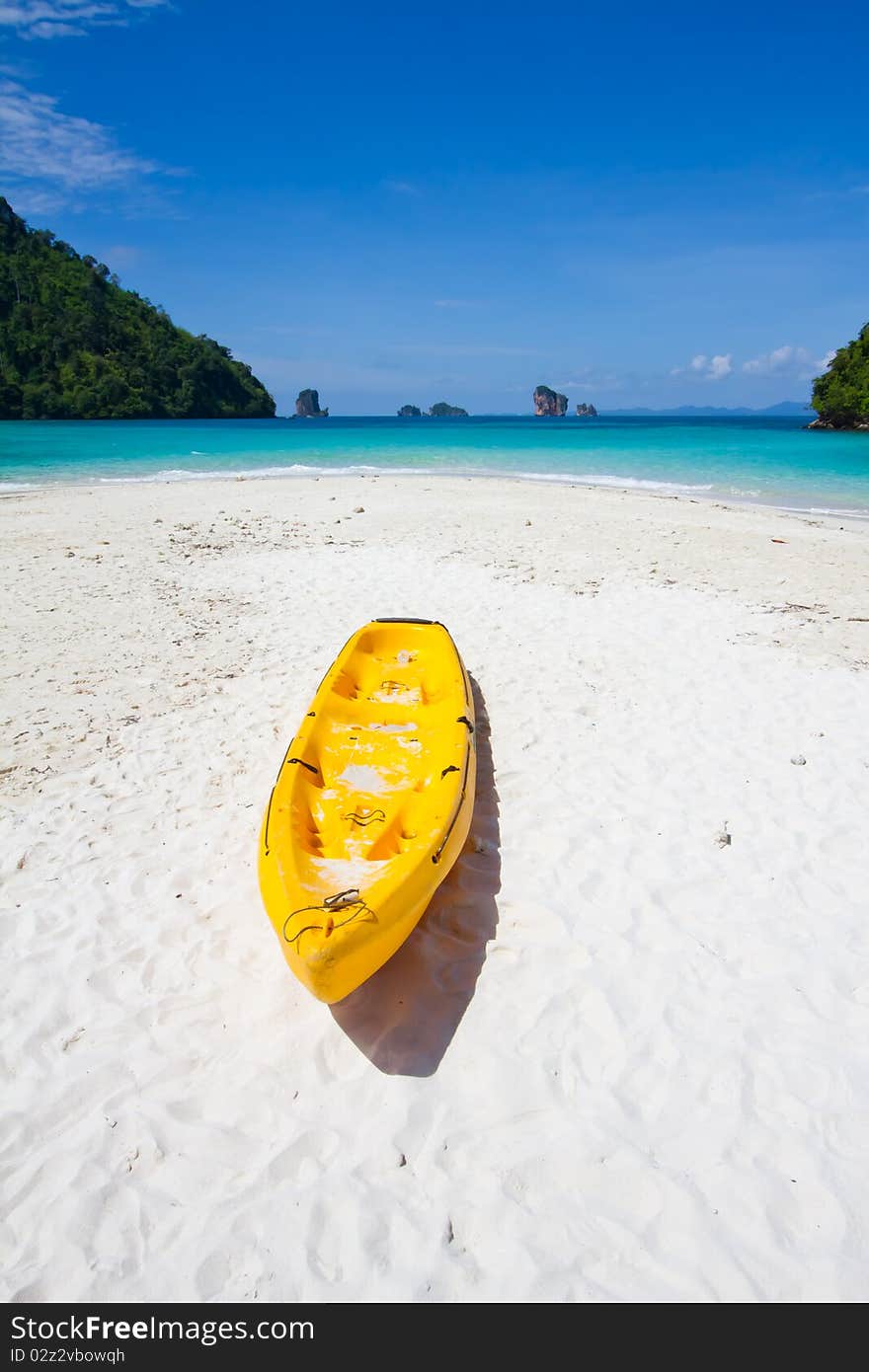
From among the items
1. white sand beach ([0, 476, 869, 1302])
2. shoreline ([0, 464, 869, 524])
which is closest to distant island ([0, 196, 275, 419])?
shoreline ([0, 464, 869, 524])

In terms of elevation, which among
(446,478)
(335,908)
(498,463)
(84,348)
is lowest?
(335,908)

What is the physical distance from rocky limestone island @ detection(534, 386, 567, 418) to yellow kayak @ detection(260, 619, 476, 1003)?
168 metres

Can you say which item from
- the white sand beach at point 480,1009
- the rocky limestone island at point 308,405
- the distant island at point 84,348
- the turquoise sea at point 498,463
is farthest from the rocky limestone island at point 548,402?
the white sand beach at point 480,1009

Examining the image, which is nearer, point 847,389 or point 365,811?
point 365,811

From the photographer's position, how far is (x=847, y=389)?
5425 centimetres

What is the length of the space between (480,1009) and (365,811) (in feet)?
4.07

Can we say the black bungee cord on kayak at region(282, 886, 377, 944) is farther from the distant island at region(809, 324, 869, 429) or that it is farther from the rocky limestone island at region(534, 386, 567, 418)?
the rocky limestone island at region(534, 386, 567, 418)

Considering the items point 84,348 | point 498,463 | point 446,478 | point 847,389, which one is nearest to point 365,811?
point 446,478

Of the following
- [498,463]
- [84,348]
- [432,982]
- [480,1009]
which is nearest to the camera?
[480,1009]

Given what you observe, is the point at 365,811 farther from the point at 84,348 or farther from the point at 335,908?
the point at 84,348

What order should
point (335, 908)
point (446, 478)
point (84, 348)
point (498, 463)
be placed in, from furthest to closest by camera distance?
point (84, 348) → point (498, 463) → point (446, 478) → point (335, 908)

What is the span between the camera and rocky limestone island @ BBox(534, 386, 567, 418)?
158625mm
